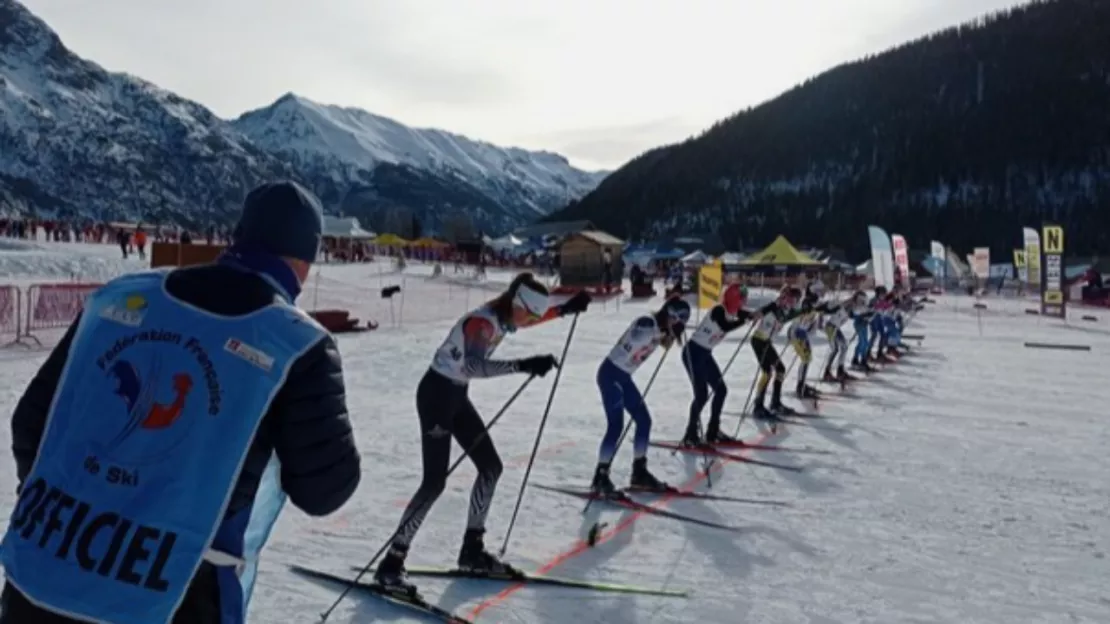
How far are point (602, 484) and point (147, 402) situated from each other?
20.4 ft

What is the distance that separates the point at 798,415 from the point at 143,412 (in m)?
11.9

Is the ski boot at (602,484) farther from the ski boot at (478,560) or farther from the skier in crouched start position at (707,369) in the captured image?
the skier in crouched start position at (707,369)

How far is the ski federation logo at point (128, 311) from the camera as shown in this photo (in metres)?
1.96

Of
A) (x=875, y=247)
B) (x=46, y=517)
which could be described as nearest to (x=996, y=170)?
(x=875, y=247)

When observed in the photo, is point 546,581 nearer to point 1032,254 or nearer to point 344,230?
point 1032,254


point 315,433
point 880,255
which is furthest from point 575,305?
point 880,255

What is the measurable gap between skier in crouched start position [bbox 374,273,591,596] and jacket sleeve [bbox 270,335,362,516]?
3.34 metres

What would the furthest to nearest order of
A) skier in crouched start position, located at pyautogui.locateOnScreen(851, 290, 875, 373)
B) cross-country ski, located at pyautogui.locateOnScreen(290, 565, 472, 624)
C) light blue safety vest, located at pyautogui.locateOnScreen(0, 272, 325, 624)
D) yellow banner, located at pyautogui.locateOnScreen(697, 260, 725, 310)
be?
yellow banner, located at pyautogui.locateOnScreen(697, 260, 725, 310), skier in crouched start position, located at pyautogui.locateOnScreen(851, 290, 875, 373), cross-country ski, located at pyautogui.locateOnScreen(290, 565, 472, 624), light blue safety vest, located at pyautogui.locateOnScreen(0, 272, 325, 624)

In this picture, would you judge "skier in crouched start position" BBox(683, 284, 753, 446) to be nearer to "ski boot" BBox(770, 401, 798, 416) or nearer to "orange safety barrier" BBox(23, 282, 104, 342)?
"ski boot" BBox(770, 401, 798, 416)

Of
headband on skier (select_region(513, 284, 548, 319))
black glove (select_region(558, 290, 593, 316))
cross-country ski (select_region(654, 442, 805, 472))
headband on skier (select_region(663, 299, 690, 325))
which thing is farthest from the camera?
cross-country ski (select_region(654, 442, 805, 472))

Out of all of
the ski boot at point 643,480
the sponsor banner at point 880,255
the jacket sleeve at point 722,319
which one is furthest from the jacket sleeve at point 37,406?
the sponsor banner at point 880,255

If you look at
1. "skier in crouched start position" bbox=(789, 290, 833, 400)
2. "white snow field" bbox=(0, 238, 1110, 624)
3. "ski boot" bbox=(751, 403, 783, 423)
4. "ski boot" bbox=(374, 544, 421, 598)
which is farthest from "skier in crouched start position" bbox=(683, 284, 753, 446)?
"ski boot" bbox=(374, 544, 421, 598)

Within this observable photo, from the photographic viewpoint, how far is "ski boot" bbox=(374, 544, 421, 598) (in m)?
5.29

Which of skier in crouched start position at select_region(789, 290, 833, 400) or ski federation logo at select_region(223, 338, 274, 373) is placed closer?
ski federation logo at select_region(223, 338, 274, 373)
